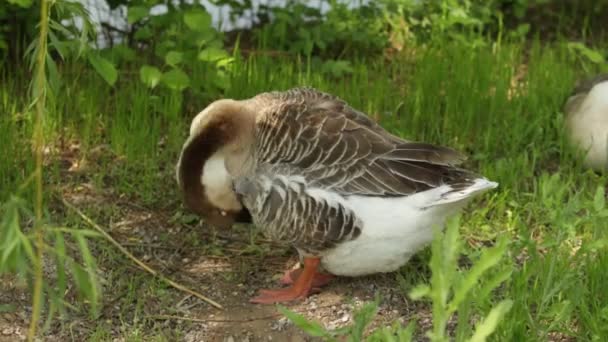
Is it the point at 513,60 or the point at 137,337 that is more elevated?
the point at 513,60

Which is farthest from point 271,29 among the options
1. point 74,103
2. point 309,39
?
point 74,103

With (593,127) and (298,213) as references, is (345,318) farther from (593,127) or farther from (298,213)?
(593,127)

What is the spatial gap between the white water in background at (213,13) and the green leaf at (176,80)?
61 centimetres

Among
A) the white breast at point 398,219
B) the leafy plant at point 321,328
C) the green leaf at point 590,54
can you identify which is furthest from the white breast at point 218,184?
the green leaf at point 590,54

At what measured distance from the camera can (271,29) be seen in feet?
17.5

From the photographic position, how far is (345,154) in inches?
134

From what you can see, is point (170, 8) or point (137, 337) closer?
point (137, 337)

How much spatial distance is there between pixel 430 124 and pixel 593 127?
741 millimetres

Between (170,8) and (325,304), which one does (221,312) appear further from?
(170,8)

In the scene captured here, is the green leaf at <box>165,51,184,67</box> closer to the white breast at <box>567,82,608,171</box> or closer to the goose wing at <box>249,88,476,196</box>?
the goose wing at <box>249,88,476,196</box>

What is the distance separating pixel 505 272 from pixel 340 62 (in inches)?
108

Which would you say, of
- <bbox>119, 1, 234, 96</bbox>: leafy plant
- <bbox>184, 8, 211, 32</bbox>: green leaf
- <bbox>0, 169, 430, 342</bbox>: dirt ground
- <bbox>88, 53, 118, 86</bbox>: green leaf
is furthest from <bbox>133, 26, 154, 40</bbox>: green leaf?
<bbox>0, 169, 430, 342</bbox>: dirt ground

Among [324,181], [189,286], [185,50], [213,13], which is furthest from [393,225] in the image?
[213,13]

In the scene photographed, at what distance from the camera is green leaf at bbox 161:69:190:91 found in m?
4.40
